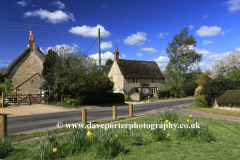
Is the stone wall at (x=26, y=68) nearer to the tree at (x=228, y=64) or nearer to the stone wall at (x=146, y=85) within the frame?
the stone wall at (x=146, y=85)

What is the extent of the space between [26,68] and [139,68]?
22.9 m

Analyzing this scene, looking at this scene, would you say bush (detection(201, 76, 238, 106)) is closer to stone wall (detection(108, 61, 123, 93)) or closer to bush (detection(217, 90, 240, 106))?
bush (detection(217, 90, 240, 106))

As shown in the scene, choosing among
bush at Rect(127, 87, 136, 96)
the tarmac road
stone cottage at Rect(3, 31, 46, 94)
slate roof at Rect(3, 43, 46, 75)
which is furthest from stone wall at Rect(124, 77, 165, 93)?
the tarmac road

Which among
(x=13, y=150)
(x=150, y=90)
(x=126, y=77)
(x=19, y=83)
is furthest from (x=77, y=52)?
(x=150, y=90)

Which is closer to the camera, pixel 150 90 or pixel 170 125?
Answer: pixel 170 125

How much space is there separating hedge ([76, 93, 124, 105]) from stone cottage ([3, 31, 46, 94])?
849 cm

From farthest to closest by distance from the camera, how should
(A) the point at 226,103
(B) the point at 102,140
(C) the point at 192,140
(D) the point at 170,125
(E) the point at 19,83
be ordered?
(E) the point at 19,83, (A) the point at 226,103, (D) the point at 170,125, (C) the point at 192,140, (B) the point at 102,140

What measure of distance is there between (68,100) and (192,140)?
58.2 ft

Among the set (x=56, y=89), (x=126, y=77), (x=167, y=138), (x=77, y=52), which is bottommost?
(x=167, y=138)

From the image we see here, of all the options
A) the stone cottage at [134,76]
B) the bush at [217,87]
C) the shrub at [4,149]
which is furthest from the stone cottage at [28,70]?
the shrub at [4,149]

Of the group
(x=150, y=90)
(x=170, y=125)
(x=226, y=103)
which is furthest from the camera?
(x=150, y=90)

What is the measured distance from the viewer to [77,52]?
21.9m

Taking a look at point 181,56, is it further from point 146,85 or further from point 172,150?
point 172,150

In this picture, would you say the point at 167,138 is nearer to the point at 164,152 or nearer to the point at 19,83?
the point at 164,152
